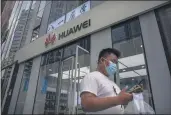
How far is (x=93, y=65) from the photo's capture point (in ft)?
10.3

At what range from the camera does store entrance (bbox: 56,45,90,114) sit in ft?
8.73

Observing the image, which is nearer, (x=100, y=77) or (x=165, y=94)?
(x=100, y=77)

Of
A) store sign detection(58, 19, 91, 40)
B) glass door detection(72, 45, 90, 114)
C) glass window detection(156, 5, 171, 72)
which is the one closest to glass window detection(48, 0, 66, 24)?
store sign detection(58, 19, 91, 40)

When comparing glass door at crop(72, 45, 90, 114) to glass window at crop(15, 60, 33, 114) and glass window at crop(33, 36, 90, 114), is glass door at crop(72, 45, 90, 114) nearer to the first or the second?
glass window at crop(33, 36, 90, 114)

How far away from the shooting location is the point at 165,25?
2414 millimetres

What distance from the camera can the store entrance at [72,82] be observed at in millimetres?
2662

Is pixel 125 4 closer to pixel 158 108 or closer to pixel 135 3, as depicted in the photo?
pixel 135 3

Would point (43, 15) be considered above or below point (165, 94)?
above

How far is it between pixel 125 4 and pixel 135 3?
226 mm

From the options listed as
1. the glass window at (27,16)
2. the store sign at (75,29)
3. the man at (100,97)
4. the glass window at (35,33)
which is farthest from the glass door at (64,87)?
the glass window at (27,16)

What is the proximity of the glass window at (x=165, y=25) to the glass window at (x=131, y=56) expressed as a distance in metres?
0.37

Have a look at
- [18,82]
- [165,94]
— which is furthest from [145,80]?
[18,82]

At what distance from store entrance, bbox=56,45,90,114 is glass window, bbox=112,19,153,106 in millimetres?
751

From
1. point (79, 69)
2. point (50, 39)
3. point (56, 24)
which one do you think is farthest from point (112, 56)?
point (56, 24)
